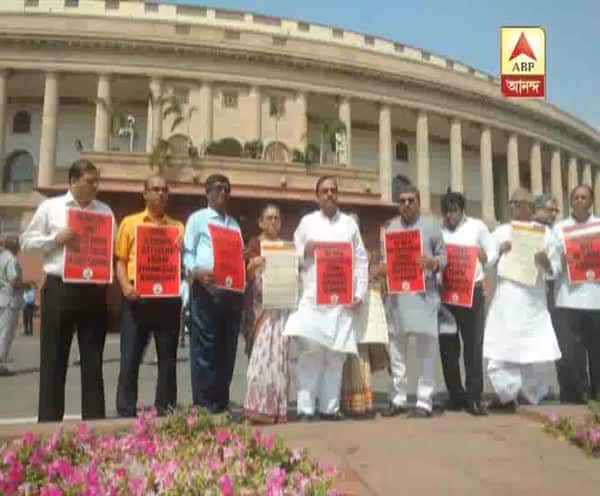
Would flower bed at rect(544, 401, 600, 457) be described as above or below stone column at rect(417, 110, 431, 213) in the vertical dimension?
below

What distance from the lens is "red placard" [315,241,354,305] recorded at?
503cm

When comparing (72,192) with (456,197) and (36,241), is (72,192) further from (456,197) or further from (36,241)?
(456,197)

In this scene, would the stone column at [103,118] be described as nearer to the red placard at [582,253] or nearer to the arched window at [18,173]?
the arched window at [18,173]

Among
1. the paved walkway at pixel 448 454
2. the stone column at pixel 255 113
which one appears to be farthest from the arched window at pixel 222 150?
the paved walkway at pixel 448 454

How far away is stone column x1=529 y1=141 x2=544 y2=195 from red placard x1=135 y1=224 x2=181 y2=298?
47.4 m

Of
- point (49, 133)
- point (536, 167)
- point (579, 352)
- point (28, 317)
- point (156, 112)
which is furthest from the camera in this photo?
point (536, 167)

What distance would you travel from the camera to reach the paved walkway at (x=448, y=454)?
311cm

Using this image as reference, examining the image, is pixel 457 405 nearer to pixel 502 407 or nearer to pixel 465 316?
pixel 502 407

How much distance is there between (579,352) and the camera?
19.2 feet

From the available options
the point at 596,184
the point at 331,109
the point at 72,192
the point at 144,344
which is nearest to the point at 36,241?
the point at 72,192

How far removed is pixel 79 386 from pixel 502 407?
5.04m

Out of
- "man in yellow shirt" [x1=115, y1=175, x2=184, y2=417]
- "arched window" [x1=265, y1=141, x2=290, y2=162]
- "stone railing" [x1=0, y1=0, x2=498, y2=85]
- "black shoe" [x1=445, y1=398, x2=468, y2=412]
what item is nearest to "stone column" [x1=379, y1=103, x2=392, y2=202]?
"stone railing" [x1=0, y1=0, x2=498, y2=85]

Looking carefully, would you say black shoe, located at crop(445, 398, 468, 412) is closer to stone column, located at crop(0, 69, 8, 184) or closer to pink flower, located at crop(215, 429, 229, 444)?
pink flower, located at crop(215, 429, 229, 444)

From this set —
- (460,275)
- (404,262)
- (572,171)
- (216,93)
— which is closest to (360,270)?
(404,262)
